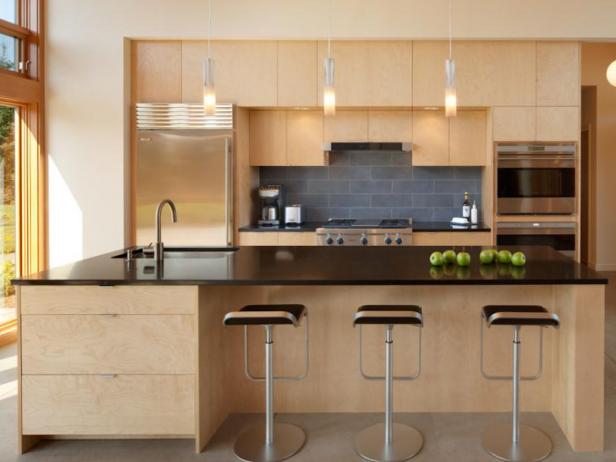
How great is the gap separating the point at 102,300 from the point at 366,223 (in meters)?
3.35

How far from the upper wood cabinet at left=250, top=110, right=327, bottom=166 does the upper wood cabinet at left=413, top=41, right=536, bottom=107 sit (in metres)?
1.01

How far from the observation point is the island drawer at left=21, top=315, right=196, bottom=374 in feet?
9.42

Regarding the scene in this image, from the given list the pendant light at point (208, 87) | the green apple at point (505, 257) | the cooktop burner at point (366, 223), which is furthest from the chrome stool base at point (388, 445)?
the cooktop burner at point (366, 223)

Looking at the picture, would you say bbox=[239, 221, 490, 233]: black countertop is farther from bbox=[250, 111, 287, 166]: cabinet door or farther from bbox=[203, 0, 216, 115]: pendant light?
bbox=[203, 0, 216, 115]: pendant light

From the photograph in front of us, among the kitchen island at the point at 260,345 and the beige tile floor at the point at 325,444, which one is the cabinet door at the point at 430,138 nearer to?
the kitchen island at the point at 260,345

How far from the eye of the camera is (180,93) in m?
5.39

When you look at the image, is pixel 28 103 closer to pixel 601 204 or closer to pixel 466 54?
pixel 466 54

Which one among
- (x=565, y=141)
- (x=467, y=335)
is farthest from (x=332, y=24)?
(x=467, y=335)

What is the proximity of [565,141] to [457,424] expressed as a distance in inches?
127

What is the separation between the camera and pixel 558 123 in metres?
5.36

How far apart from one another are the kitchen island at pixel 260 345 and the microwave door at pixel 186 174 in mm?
1966

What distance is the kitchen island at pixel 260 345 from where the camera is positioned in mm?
2863

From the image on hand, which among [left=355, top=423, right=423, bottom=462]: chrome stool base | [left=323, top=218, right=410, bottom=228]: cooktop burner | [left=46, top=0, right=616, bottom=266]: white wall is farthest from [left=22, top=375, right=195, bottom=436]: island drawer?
[left=323, top=218, right=410, bottom=228]: cooktop burner

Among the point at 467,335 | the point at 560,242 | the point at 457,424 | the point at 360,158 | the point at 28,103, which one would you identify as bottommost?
the point at 457,424
